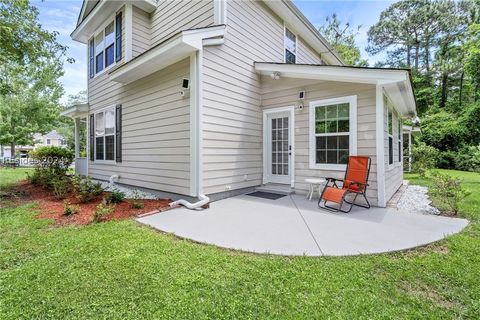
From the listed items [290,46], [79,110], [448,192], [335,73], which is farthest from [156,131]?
[448,192]

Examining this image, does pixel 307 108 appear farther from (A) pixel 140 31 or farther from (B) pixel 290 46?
(A) pixel 140 31

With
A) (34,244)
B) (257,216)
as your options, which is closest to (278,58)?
(257,216)

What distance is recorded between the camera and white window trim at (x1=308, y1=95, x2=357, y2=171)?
17.7ft

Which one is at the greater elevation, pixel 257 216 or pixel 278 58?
pixel 278 58

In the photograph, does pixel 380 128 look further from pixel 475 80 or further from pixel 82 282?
pixel 475 80

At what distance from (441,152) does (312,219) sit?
17.6 meters

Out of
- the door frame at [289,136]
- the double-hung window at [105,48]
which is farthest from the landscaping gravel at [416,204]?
the double-hung window at [105,48]

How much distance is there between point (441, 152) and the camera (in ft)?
54.6

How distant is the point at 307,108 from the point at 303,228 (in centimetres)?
335

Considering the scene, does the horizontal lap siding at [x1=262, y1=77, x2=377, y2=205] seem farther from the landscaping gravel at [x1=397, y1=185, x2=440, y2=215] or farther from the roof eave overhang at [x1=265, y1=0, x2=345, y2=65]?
the roof eave overhang at [x1=265, y1=0, x2=345, y2=65]

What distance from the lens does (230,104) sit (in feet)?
19.7

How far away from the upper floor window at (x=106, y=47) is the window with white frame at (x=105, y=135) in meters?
1.62

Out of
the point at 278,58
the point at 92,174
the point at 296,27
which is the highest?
the point at 296,27

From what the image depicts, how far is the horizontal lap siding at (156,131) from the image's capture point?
5582 millimetres
